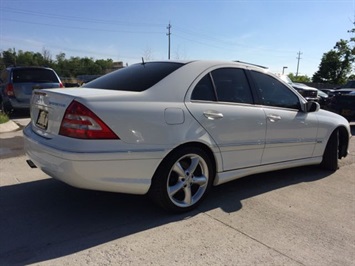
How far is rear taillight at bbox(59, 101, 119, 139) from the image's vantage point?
298cm

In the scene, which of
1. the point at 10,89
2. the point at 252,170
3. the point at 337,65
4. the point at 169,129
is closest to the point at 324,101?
the point at 10,89

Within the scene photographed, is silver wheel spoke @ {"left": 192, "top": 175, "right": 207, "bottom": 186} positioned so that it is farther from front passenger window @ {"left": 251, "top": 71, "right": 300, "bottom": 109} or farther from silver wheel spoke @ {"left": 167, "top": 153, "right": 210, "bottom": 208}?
front passenger window @ {"left": 251, "top": 71, "right": 300, "bottom": 109}

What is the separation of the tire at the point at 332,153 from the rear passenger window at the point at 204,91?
2.49 metres

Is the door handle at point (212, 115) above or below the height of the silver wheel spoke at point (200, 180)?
above

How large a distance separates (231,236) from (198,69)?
1.73 m

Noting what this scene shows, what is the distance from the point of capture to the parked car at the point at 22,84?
10.3 meters

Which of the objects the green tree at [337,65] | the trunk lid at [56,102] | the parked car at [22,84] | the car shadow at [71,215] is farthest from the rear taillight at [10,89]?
the green tree at [337,65]

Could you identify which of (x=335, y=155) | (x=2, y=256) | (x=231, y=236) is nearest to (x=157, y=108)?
(x=231, y=236)

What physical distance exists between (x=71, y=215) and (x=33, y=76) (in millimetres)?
8356

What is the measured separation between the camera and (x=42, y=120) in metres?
3.49

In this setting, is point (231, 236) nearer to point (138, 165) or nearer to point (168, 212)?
point (168, 212)

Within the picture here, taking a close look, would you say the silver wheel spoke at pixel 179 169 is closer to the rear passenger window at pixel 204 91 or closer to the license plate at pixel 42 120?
the rear passenger window at pixel 204 91

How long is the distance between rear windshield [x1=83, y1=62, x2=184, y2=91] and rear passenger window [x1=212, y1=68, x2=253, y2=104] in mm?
463

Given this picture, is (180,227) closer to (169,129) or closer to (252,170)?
(169,129)
